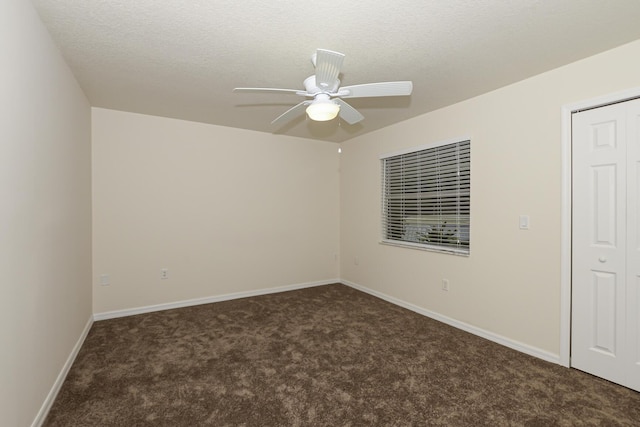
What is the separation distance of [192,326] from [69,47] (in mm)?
2757

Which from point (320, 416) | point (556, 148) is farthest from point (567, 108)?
point (320, 416)

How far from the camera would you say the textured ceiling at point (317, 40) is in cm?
180

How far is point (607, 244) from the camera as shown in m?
2.32

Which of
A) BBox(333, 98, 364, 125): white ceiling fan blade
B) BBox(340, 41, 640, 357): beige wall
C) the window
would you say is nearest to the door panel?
BBox(340, 41, 640, 357): beige wall

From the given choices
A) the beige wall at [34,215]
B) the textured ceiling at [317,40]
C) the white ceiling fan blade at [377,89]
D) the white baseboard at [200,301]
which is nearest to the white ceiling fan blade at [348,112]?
the white ceiling fan blade at [377,89]

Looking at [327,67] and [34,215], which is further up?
[327,67]

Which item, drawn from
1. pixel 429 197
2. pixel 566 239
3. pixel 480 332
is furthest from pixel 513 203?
pixel 480 332

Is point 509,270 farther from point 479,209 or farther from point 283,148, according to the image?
point 283,148

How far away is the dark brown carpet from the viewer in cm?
193

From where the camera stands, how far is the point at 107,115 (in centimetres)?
363

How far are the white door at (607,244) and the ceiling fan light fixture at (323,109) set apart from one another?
1.97 m

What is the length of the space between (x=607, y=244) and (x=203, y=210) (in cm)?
424

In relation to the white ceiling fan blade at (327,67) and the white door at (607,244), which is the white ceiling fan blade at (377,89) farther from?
the white door at (607,244)

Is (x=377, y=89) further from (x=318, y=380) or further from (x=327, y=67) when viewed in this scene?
(x=318, y=380)
